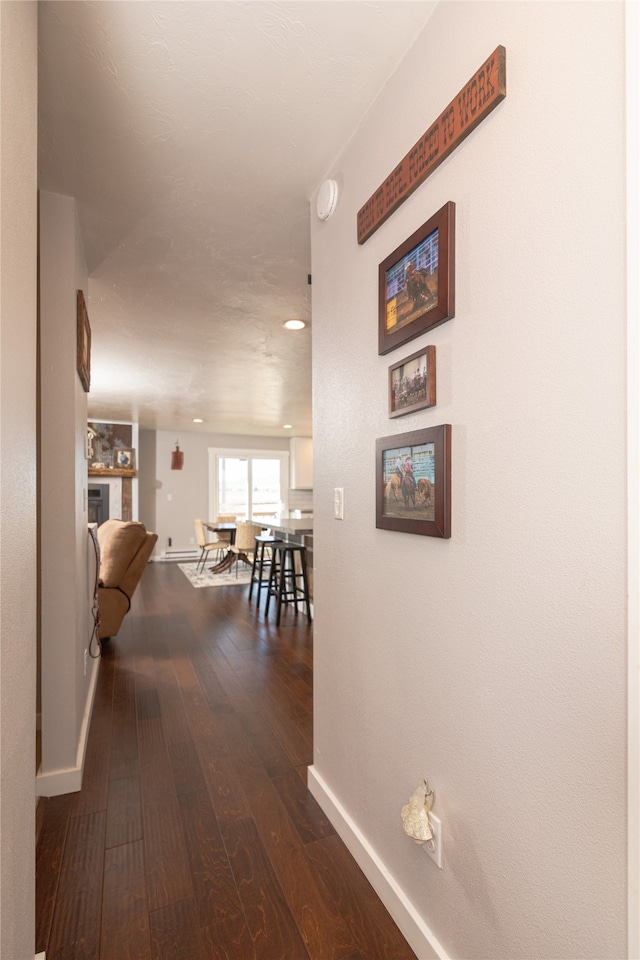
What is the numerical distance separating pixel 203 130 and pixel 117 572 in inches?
132

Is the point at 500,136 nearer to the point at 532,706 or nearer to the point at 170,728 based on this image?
the point at 532,706

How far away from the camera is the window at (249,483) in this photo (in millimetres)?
9988

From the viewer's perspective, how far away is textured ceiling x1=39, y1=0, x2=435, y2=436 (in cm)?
131

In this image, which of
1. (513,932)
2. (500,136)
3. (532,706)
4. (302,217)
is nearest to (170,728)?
(513,932)

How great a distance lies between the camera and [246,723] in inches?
108

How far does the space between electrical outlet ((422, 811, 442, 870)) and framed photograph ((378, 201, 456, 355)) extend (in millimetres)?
1233

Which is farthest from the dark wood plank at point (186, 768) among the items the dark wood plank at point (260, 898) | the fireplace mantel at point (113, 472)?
the fireplace mantel at point (113, 472)

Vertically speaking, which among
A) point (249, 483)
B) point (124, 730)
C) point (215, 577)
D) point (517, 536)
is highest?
point (249, 483)

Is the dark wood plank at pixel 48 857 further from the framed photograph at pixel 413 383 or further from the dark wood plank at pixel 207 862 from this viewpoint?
A: the framed photograph at pixel 413 383

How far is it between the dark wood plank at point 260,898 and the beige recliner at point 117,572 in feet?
8.58

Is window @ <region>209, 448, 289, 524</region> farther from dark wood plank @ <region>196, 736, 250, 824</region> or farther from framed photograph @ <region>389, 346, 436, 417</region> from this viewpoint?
framed photograph @ <region>389, 346, 436, 417</region>

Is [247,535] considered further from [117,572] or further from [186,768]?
[186,768]

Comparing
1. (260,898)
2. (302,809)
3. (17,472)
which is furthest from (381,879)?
(17,472)

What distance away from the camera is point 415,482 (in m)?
1.34
